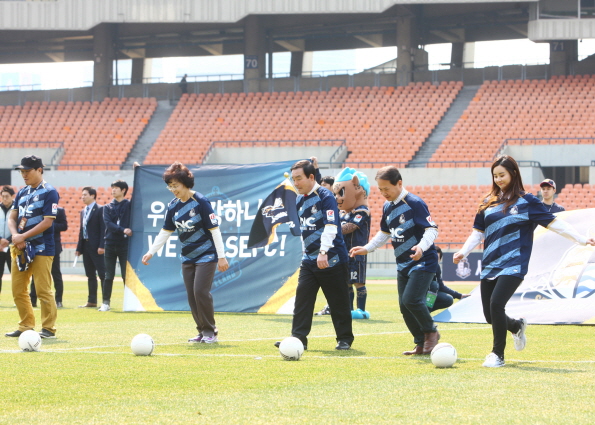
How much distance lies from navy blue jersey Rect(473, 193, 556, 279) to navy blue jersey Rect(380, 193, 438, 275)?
780 mm

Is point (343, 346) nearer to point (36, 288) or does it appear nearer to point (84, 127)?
point (36, 288)

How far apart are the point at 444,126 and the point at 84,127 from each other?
53.3 feet

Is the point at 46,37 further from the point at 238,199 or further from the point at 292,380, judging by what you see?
the point at 292,380

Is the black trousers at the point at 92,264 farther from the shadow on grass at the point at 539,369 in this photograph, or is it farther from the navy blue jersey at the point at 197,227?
the shadow on grass at the point at 539,369

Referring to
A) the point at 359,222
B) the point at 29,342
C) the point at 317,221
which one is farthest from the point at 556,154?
the point at 29,342

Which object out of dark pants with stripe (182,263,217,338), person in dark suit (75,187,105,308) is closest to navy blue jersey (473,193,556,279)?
dark pants with stripe (182,263,217,338)

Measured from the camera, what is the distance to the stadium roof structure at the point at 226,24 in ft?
124

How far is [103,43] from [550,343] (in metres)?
36.3

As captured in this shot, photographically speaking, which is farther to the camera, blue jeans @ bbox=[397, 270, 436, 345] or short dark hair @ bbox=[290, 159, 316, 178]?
short dark hair @ bbox=[290, 159, 316, 178]

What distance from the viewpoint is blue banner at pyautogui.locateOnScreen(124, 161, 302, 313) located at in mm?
13352

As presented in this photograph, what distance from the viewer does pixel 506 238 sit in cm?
709

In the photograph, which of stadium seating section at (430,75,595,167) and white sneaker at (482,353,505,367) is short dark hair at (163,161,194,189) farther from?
stadium seating section at (430,75,595,167)

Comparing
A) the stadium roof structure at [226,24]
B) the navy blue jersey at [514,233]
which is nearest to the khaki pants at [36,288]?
the navy blue jersey at [514,233]

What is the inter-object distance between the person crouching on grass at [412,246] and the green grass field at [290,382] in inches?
13.2
